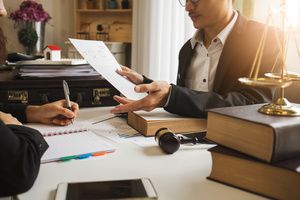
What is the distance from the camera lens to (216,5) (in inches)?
61.7

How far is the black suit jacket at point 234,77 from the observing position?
1.16 meters

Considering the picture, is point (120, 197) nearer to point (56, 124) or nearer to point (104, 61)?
point (56, 124)

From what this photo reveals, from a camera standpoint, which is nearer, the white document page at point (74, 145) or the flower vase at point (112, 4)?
the white document page at point (74, 145)

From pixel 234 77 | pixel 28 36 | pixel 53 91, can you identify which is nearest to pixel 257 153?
pixel 234 77

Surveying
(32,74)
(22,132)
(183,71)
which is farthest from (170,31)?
(22,132)

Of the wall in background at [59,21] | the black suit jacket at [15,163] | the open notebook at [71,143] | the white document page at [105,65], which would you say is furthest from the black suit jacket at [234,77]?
the wall in background at [59,21]

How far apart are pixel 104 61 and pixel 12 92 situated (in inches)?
17.2

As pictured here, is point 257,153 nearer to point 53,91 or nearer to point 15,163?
point 15,163

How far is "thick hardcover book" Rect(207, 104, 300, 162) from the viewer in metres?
0.66

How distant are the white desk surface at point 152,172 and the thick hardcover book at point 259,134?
0.09 m

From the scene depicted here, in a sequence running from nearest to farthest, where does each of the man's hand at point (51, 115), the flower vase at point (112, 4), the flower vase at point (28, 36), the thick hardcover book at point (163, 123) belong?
the thick hardcover book at point (163, 123)
the man's hand at point (51, 115)
the flower vase at point (28, 36)
the flower vase at point (112, 4)

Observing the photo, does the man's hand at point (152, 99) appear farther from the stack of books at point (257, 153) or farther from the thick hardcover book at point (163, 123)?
the stack of books at point (257, 153)

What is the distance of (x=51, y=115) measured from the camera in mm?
1181

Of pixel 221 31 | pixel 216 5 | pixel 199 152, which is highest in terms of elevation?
pixel 216 5
